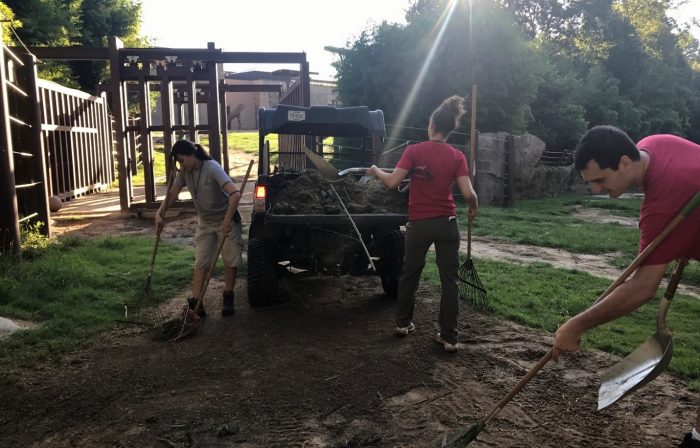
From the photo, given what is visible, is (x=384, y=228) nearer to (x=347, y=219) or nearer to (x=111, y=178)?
(x=347, y=219)

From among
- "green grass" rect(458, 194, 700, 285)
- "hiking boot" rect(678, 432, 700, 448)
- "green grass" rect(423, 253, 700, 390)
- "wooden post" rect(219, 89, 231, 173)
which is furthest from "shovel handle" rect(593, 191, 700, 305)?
"wooden post" rect(219, 89, 231, 173)

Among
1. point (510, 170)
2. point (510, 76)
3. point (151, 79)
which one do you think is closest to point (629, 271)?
point (151, 79)

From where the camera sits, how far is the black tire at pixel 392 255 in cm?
559

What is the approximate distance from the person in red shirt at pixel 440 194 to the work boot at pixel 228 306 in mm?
2025

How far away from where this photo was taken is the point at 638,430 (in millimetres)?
3199

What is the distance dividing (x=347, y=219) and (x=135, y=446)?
2.73 m

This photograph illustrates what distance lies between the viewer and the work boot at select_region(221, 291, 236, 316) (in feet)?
17.6

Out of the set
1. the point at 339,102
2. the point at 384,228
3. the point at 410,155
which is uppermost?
the point at 339,102

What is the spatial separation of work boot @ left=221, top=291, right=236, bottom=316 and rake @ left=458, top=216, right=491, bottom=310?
245 centimetres

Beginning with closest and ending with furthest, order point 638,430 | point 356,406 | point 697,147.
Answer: point 697,147
point 638,430
point 356,406

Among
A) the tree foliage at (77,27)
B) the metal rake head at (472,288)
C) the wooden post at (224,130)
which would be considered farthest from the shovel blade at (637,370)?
the tree foliage at (77,27)

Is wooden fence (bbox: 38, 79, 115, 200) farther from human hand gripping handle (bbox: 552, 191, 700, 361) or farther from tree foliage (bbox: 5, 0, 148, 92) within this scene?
human hand gripping handle (bbox: 552, 191, 700, 361)

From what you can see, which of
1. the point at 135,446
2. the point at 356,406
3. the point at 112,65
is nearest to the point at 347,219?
the point at 356,406

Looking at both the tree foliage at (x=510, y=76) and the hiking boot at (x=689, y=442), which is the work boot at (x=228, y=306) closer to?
the hiking boot at (x=689, y=442)
